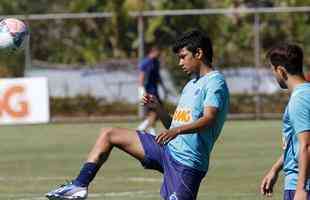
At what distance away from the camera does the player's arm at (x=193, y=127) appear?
358 inches

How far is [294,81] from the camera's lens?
7758mm

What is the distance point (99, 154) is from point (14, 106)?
19568 mm

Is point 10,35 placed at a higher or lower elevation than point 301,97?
lower

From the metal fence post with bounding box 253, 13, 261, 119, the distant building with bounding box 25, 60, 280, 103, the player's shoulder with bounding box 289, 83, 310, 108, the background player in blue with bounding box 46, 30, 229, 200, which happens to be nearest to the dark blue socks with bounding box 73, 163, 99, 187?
the background player in blue with bounding box 46, 30, 229, 200

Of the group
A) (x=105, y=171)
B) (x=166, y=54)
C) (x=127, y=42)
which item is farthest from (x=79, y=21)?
(x=105, y=171)

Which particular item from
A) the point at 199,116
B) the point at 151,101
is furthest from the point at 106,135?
the point at 199,116

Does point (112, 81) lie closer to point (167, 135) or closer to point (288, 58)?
point (167, 135)

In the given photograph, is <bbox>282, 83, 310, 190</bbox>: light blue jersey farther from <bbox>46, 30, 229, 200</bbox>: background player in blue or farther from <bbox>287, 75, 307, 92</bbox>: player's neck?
<bbox>46, 30, 229, 200</bbox>: background player in blue

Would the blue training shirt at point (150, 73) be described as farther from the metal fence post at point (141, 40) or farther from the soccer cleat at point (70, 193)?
the soccer cleat at point (70, 193)

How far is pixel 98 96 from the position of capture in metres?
31.7

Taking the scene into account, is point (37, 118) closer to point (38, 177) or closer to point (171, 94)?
point (171, 94)

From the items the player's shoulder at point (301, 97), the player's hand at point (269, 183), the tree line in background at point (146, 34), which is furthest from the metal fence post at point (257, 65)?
the player's shoulder at point (301, 97)

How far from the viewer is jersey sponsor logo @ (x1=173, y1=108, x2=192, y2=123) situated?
962 centimetres

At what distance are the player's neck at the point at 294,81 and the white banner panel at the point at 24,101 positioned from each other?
2167 cm
